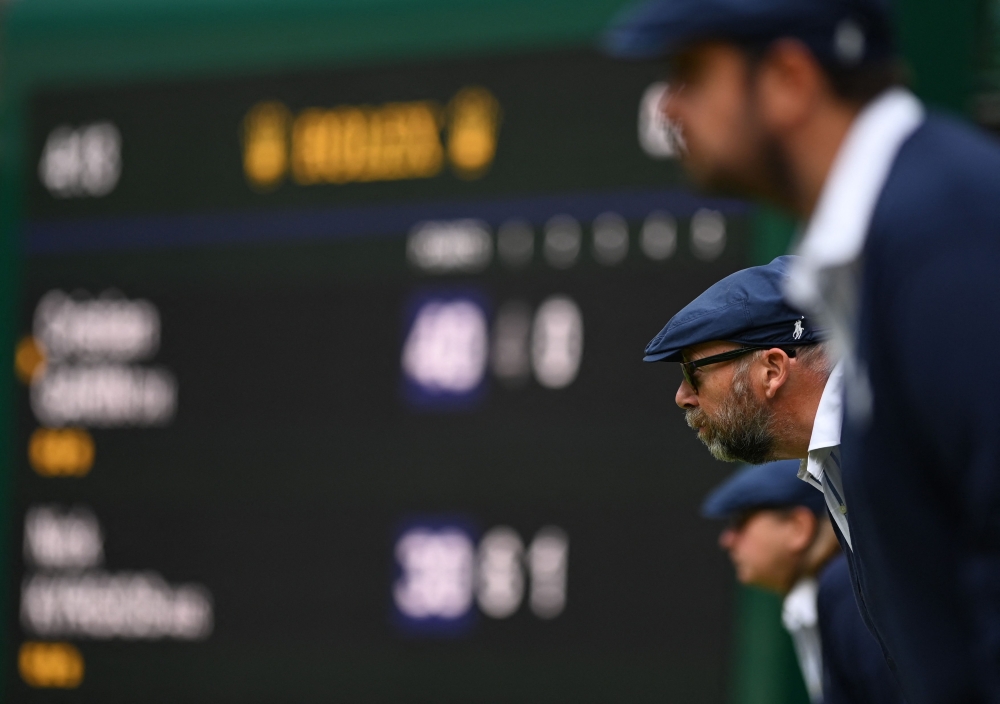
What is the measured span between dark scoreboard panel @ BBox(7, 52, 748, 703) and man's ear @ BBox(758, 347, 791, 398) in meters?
2.01

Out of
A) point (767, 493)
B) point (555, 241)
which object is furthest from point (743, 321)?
point (555, 241)

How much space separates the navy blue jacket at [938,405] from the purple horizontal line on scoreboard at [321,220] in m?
2.51

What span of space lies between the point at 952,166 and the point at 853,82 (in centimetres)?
9

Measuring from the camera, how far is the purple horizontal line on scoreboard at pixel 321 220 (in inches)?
146

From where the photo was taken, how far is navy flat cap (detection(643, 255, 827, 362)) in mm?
1520

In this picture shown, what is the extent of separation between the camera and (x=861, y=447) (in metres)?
1.11

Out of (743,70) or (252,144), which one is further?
(252,144)

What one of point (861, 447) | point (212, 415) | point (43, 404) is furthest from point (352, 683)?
point (861, 447)

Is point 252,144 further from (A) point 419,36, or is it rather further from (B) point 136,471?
(B) point 136,471

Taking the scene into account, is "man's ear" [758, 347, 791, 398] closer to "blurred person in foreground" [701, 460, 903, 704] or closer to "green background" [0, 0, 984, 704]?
"blurred person in foreground" [701, 460, 903, 704]

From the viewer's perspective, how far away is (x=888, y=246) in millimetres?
1053

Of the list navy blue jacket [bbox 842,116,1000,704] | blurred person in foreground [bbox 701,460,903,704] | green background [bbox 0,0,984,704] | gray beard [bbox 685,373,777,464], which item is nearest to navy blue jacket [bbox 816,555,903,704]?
blurred person in foreground [bbox 701,460,903,704]

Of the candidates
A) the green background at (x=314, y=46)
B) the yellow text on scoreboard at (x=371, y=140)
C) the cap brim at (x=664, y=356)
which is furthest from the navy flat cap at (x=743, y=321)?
the yellow text on scoreboard at (x=371, y=140)

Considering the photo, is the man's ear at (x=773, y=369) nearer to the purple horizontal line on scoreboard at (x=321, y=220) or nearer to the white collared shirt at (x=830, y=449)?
the white collared shirt at (x=830, y=449)
